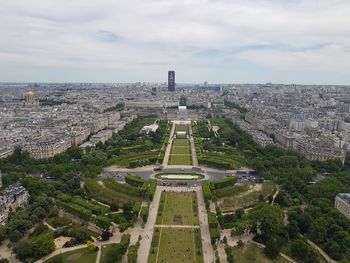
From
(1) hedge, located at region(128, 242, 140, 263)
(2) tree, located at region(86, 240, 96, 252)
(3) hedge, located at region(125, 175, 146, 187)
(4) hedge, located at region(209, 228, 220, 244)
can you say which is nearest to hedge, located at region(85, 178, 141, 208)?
(3) hedge, located at region(125, 175, 146, 187)

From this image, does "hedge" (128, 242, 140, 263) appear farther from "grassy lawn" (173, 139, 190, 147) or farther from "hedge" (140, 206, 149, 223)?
"grassy lawn" (173, 139, 190, 147)

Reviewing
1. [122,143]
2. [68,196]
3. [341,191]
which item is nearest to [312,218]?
[341,191]

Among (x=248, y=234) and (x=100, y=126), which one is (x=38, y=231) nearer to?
(x=248, y=234)

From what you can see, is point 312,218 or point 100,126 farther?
point 100,126

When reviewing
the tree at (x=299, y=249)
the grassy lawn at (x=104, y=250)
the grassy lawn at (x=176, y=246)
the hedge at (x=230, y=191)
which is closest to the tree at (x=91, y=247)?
the grassy lawn at (x=104, y=250)

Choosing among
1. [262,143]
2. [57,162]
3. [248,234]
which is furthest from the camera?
[262,143]

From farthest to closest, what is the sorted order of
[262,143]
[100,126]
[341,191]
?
[100,126] → [262,143] → [341,191]

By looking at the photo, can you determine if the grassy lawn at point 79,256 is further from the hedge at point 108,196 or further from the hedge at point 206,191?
the hedge at point 206,191

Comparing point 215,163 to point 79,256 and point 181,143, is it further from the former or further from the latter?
point 79,256
